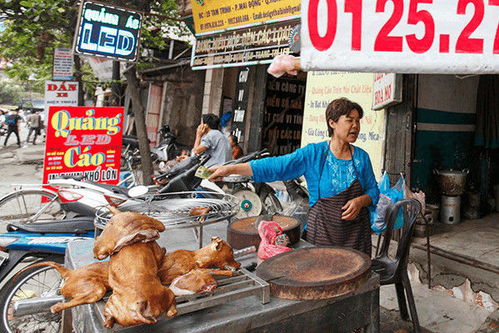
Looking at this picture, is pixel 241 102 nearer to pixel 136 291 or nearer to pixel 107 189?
pixel 107 189

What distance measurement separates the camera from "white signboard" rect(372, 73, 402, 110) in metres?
4.39

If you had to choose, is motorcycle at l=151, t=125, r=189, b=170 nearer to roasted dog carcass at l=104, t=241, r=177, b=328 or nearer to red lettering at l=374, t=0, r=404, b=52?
roasted dog carcass at l=104, t=241, r=177, b=328

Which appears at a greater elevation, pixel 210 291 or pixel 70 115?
pixel 70 115

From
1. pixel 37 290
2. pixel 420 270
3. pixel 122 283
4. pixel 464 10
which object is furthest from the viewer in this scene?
pixel 420 270

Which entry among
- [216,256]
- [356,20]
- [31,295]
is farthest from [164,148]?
[356,20]

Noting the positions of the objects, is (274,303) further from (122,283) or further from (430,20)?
(430,20)

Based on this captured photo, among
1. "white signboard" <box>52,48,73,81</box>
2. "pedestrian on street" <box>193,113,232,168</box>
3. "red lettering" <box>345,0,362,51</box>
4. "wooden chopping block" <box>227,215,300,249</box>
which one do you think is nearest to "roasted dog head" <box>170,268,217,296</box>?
"wooden chopping block" <box>227,215,300,249</box>

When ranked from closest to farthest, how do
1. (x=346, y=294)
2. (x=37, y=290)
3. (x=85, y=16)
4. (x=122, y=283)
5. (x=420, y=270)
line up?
(x=122, y=283) < (x=346, y=294) < (x=37, y=290) < (x=420, y=270) < (x=85, y=16)

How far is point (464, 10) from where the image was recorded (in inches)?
64.0

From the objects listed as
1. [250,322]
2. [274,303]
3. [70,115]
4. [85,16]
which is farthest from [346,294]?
[85,16]

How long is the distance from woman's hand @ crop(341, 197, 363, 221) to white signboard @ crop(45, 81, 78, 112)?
8587 mm

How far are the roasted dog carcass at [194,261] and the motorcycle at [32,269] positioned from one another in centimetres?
160

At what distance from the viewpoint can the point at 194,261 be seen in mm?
1828

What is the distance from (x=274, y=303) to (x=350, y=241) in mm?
1341
